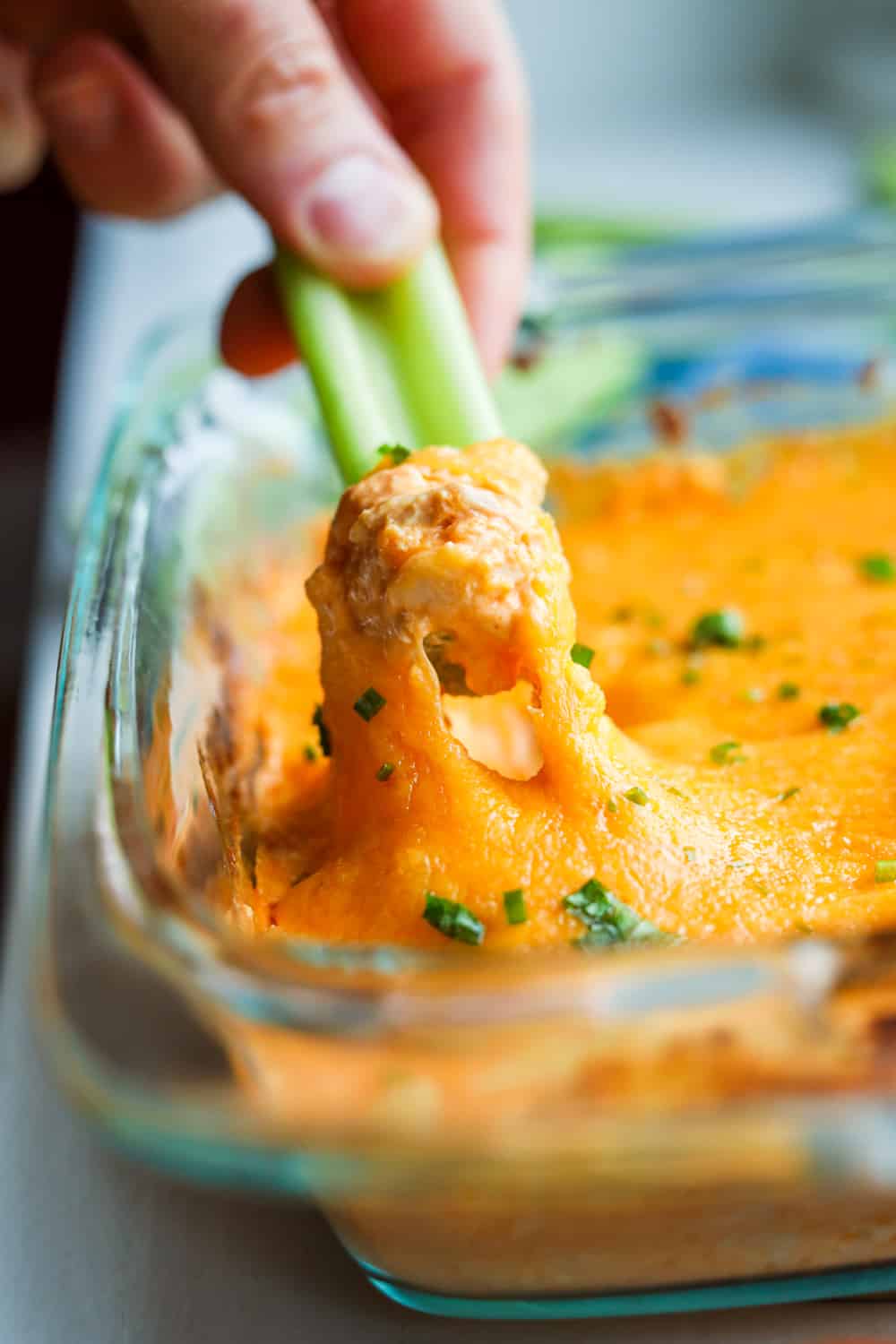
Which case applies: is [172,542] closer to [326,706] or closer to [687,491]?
[326,706]

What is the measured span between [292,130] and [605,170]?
2.38 metres

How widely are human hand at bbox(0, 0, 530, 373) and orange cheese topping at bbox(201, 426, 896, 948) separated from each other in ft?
1.37

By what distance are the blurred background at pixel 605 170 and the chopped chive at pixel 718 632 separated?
5.03 ft

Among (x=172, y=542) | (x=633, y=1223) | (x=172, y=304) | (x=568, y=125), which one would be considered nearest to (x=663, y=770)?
(x=633, y=1223)

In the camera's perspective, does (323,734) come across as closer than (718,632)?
Yes

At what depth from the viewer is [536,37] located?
409 centimetres

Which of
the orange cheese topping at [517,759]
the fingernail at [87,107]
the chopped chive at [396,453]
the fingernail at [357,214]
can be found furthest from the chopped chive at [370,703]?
the fingernail at [87,107]

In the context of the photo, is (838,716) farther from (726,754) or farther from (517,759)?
(517,759)

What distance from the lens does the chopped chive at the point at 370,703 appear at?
3.67ft

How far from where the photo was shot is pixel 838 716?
1.32 metres

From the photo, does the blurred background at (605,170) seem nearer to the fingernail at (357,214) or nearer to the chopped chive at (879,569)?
the fingernail at (357,214)

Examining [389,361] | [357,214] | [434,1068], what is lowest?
[434,1068]

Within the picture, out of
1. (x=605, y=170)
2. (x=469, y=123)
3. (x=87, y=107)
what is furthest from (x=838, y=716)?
(x=605, y=170)

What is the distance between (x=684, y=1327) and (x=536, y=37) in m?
3.88
